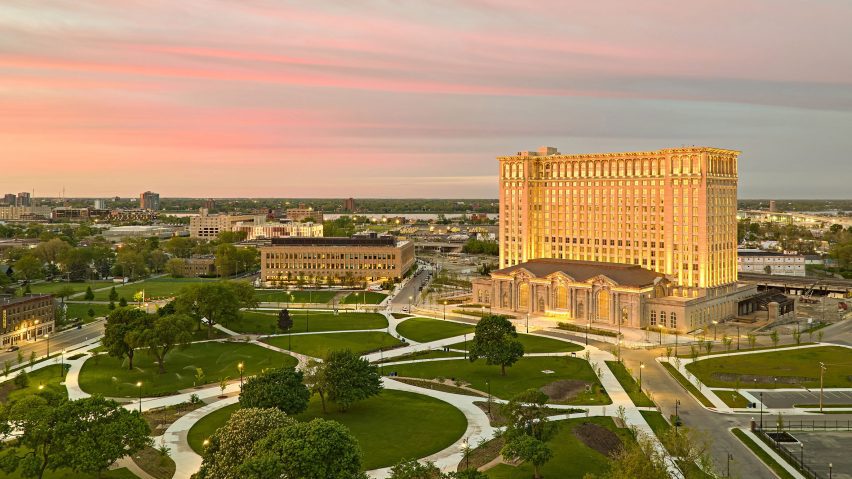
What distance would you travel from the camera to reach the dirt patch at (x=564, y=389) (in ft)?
282

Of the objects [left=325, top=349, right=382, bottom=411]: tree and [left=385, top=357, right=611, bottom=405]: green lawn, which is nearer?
[left=325, top=349, right=382, bottom=411]: tree

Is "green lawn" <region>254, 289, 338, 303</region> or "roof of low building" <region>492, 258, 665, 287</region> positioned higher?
"roof of low building" <region>492, 258, 665, 287</region>

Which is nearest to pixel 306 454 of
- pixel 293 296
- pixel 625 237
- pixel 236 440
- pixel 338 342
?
pixel 236 440

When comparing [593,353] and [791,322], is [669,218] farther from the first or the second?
[593,353]

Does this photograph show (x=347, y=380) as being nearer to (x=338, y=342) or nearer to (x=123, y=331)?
(x=123, y=331)

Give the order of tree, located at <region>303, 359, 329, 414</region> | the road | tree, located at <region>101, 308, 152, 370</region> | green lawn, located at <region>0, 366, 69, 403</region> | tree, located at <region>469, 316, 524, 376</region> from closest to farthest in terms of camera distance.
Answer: tree, located at <region>303, 359, 329, 414</region>
green lawn, located at <region>0, 366, 69, 403</region>
tree, located at <region>469, 316, 524, 376</region>
tree, located at <region>101, 308, 152, 370</region>
the road

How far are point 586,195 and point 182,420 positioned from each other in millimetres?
113300

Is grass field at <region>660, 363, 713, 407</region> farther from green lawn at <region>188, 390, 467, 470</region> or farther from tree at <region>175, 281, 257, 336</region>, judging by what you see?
tree at <region>175, 281, 257, 336</region>

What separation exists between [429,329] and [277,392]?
2557 inches

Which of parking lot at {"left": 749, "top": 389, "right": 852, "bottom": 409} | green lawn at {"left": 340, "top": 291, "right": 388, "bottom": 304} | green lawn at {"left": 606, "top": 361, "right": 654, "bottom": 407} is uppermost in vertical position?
green lawn at {"left": 340, "top": 291, "right": 388, "bottom": 304}

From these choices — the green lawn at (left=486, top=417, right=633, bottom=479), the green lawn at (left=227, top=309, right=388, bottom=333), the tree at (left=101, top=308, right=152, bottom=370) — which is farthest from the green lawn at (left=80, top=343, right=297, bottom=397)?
the green lawn at (left=486, top=417, right=633, bottom=479)

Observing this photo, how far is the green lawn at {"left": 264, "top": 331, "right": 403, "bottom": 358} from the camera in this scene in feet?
376

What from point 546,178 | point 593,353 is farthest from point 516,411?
point 546,178

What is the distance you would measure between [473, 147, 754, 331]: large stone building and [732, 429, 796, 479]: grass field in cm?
6283
